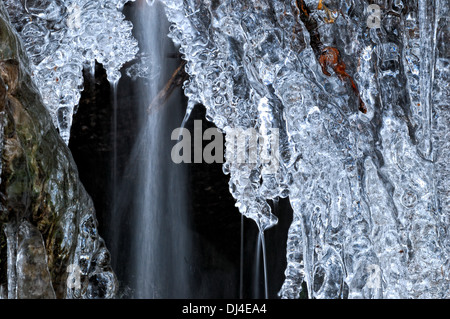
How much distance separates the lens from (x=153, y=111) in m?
3.13

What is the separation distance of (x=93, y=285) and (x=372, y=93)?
4.21ft

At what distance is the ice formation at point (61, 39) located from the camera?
249 cm

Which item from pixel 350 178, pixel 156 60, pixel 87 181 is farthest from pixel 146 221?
pixel 350 178

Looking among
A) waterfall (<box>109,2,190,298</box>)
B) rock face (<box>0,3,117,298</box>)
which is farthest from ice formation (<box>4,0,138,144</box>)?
rock face (<box>0,3,117,298</box>)

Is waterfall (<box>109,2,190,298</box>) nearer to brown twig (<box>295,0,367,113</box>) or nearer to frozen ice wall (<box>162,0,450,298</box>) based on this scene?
frozen ice wall (<box>162,0,450,298</box>)

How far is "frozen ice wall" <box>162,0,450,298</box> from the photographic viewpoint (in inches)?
94.4

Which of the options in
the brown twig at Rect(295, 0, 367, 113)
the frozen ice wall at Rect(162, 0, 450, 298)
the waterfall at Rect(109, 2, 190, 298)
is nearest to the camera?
the frozen ice wall at Rect(162, 0, 450, 298)

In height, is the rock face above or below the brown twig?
below

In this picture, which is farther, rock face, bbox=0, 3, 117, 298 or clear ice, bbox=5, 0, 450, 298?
clear ice, bbox=5, 0, 450, 298

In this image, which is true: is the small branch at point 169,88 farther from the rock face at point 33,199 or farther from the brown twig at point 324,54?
the rock face at point 33,199

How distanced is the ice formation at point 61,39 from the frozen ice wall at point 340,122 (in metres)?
0.29

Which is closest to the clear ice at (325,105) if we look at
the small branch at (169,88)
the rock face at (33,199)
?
the small branch at (169,88)

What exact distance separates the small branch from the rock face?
1.11 meters

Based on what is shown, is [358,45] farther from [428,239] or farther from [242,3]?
[428,239]
